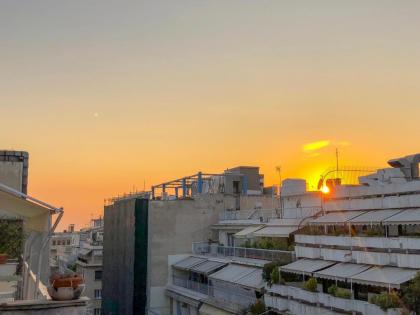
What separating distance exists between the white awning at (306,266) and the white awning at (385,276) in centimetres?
376

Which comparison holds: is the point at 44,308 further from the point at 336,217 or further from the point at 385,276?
the point at 336,217

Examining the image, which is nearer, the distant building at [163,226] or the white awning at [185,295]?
the white awning at [185,295]

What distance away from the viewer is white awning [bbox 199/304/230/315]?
3667 cm

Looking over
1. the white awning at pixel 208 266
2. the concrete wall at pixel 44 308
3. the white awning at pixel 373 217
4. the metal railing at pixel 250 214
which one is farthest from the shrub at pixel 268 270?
the concrete wall at pixel 44 308

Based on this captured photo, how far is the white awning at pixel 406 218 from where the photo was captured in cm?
2269

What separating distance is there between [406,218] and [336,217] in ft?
22.4

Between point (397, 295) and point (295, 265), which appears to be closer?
point (397, 295)

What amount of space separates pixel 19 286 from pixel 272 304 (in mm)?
17864

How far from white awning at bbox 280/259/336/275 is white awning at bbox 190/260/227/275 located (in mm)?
11410

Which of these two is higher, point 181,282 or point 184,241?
point 184,241

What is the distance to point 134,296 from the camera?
5194cm

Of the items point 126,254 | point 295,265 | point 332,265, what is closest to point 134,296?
point 126,254

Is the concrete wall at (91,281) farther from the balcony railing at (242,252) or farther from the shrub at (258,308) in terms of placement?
the shrub at (258,308)

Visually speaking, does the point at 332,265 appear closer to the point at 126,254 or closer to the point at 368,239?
the point at 368,239
